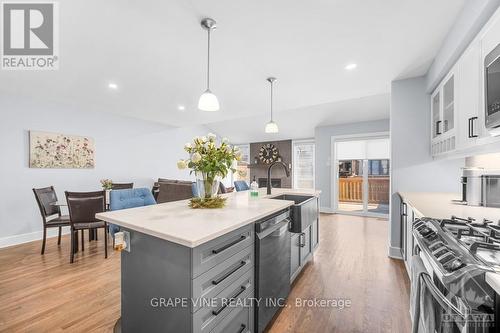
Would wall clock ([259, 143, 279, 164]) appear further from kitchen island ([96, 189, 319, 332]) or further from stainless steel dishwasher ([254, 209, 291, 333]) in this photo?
kitchen island ([96, 189, 319, 332])

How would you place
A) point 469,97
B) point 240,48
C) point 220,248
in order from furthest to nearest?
point 240,48 → point 469,97 → point 220,248

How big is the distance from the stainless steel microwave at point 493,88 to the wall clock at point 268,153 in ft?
21.6

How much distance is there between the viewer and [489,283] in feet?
2.23

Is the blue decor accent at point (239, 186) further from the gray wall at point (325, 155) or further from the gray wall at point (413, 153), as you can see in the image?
the gray wall at point (325, 155)

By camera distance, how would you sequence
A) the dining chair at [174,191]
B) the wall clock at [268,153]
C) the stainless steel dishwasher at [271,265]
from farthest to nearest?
the wall clock at [268,153] < the dining chair at [174,191] < the stainless steel dishwasher at [271,265]

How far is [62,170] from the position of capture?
411 centimetres

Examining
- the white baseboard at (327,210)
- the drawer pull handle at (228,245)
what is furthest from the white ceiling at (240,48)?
the white baseboard at (327,210)

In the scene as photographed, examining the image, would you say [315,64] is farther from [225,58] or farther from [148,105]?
[148,105]

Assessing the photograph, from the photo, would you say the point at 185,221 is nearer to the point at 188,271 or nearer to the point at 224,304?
the point at 188,271

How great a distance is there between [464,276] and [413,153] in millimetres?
2666

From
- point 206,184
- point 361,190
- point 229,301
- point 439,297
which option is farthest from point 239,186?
point 361,190

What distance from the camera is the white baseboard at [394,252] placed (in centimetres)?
295

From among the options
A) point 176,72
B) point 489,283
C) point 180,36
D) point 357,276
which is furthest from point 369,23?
point 357,276

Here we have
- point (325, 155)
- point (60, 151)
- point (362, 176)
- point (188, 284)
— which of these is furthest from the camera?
point (325, 155)
